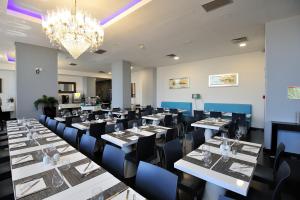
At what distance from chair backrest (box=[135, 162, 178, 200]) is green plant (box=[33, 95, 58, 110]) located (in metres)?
5.60

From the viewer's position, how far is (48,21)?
3.16 metres

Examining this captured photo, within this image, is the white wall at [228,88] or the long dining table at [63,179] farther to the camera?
the white wall at [228,88]

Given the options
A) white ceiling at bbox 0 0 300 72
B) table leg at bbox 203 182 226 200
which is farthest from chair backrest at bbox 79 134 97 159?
white ceiling at bbox 0 0 300 72

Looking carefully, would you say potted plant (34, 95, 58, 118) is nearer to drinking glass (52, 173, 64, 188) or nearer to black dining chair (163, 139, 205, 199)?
drinking glass (52, 173, 64, 188)

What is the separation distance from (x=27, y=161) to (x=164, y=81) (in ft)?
28.3

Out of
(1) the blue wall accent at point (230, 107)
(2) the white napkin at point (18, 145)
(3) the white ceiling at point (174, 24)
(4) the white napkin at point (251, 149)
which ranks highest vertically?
(3) the white ceiling at point (174, 24)

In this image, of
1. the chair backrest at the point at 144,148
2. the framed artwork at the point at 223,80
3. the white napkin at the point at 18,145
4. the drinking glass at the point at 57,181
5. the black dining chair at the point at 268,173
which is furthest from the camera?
the framed artwork at the point at 223,80

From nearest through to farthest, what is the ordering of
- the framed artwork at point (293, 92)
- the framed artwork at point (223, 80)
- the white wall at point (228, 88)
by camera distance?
the framed artwork at point (293, 92) → the white wall at point (228, 88) → the framed artwork at point (223, 80)

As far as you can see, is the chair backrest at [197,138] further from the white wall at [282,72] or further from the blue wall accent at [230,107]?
the blue wall accent at [230,107]

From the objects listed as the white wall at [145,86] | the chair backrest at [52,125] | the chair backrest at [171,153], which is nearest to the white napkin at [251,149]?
the chair backrest at [171,153]

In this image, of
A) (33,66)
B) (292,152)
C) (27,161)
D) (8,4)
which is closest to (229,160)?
(27,161)

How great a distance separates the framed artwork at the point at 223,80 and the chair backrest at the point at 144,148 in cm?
598

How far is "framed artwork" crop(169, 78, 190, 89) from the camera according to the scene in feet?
28.5

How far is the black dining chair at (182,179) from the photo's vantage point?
181cm
